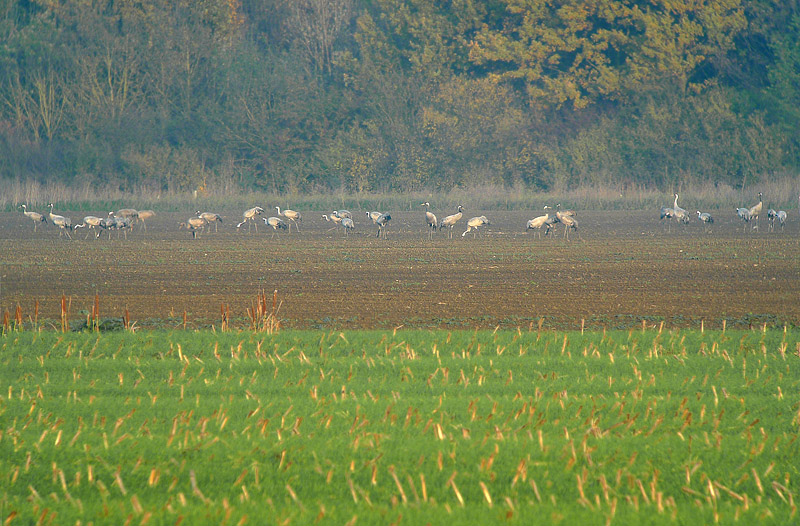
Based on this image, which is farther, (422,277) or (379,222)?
(379,222)

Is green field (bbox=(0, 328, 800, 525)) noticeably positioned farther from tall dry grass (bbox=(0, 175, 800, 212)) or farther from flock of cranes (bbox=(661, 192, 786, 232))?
tall dry grass (bbox=(0, 175, 800, 212))

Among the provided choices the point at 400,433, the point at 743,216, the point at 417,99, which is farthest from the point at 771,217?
the point at 417,99

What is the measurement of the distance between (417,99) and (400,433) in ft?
140

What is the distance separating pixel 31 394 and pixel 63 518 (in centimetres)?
270

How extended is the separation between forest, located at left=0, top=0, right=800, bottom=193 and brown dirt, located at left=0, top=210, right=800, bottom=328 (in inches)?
828

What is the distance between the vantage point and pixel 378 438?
5.79 meters

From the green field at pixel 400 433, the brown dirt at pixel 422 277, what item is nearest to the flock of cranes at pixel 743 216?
the brown dirt at pixel 422 277

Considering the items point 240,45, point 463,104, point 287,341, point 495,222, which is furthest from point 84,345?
point 240,45

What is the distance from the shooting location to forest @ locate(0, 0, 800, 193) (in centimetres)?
4506

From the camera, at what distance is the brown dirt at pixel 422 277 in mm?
11914

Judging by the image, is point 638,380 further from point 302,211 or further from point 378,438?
point 302,211

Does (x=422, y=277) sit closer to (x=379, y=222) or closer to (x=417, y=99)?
(x=379, y=222)

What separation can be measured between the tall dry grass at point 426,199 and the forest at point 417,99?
4.19m

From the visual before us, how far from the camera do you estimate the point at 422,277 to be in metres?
15.6
